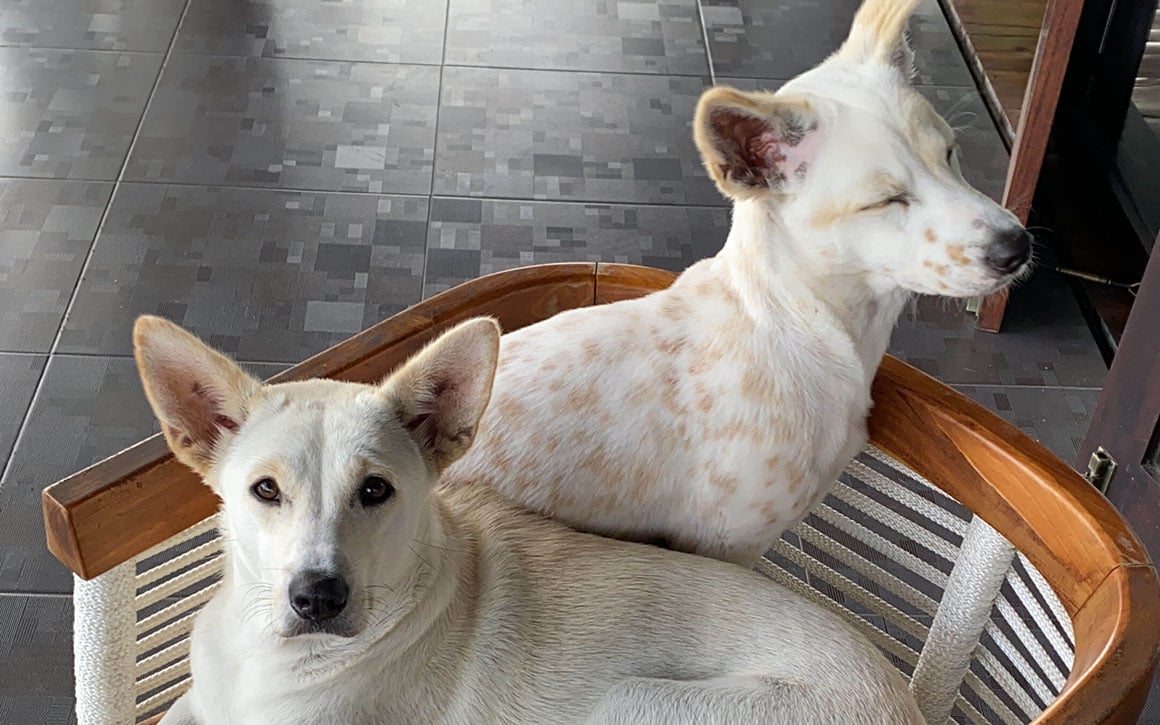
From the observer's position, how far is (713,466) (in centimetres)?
127

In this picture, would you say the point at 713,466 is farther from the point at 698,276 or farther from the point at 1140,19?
the point at 1140,19

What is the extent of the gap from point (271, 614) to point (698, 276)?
57cm

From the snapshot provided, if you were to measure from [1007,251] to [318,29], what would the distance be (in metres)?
2.28

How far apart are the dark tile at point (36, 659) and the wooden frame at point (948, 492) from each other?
0.68m

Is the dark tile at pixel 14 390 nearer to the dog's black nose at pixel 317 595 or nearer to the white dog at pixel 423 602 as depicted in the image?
the white dog at pixel 423 602

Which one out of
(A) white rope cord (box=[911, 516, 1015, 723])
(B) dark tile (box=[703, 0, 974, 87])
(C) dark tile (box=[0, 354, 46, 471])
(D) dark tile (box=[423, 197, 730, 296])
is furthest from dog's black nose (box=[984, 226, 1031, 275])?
(B) dark tile (box=[703, 0, 974, 87])

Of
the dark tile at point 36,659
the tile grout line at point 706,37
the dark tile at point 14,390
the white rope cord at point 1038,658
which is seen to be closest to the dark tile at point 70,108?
the dark tile at point 14,390

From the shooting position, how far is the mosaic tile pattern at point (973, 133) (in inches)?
106

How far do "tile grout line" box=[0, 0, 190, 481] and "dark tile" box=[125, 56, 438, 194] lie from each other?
0.05ft

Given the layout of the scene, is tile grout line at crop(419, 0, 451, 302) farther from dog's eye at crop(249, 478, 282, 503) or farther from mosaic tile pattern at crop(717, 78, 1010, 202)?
dog's eye at crop(249, 478, 282, 503)

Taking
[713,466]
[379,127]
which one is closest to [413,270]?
[379,127]

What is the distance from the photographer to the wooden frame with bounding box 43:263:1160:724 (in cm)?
104

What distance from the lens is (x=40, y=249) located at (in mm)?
2402

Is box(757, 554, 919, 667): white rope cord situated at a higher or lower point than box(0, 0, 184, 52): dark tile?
higher
